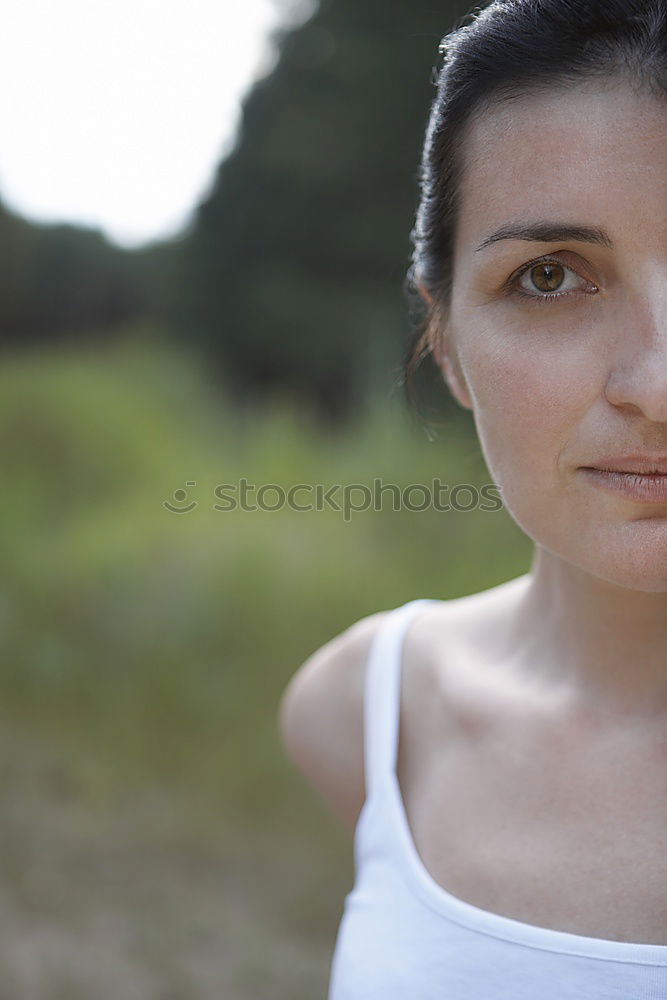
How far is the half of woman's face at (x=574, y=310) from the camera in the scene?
95 centimetres

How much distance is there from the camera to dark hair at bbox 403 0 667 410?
0.99 metres

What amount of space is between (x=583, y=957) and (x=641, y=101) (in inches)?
33.9

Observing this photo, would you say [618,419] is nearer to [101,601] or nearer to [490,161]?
[490,161]

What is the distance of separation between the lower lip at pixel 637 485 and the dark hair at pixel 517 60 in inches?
14.4

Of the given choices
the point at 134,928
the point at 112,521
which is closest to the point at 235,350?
the point at 112,521

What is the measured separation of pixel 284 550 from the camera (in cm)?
379

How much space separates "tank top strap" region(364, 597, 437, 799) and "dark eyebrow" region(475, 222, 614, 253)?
25.2 inches

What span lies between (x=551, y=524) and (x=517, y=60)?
1.64ft

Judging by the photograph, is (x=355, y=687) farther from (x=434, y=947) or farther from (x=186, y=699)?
(x=186, y=699)

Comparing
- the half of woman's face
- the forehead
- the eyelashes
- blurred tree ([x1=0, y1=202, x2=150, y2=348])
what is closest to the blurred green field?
the half of woman's face

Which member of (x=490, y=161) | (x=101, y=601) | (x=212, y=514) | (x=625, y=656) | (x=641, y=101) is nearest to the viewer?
(x=641, y=101)

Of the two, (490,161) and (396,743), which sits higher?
(490,161)

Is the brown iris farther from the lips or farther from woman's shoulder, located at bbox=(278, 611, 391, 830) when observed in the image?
woman's shoulder, located at bbox=(278, 611, 391, 830)

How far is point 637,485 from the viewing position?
0.98 metres
